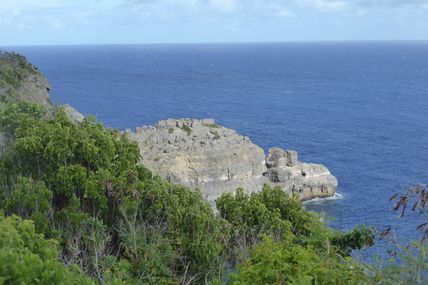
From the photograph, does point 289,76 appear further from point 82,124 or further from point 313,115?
point 82,124

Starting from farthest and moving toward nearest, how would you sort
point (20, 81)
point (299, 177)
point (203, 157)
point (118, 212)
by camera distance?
point (299, 177) < point (20, 81) < point (203, 157) < point (118, 212)

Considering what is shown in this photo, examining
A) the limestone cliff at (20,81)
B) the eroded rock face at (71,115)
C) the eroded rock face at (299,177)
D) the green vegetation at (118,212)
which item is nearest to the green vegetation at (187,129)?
the eroded rock face at (299,177)

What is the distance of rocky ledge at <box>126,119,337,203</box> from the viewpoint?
181 feet

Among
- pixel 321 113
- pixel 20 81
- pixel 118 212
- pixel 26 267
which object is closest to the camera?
pixel 26 267

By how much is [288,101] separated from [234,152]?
7238 centimetres

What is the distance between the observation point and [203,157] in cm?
5656

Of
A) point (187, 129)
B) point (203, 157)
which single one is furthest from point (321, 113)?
point (203, 157)

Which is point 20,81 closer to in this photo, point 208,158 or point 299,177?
point 208,158

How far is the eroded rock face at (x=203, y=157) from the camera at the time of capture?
54844mm

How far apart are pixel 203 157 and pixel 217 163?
5.36 ft

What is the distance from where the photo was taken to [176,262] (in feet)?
61.3

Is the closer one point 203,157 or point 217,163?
point 203,157

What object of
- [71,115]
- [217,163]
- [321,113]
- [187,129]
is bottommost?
[321,113]

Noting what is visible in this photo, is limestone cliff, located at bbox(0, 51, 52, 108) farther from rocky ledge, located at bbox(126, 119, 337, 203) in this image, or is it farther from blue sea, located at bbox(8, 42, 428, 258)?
blue sea, located at bbox(8, 42, 428, 258)
